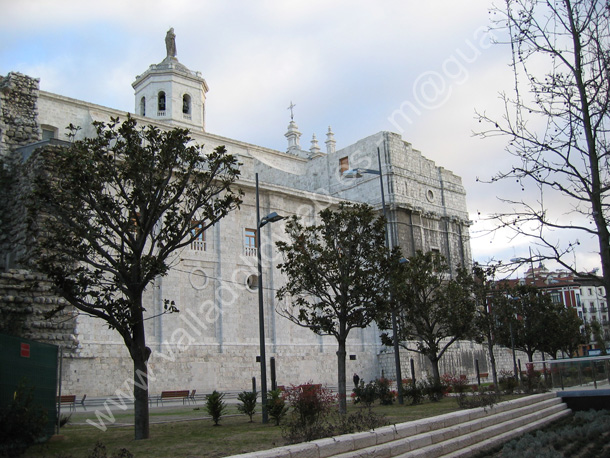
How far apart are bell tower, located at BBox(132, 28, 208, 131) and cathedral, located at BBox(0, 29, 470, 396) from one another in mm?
93

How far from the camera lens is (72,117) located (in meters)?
36.3

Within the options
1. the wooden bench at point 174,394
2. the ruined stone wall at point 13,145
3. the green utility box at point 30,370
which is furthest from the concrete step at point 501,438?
the ruined stone wall at point 13,145

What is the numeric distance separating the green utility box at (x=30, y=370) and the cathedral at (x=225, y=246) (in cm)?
227

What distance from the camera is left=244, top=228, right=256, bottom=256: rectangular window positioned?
32088mm

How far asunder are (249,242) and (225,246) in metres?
1.91

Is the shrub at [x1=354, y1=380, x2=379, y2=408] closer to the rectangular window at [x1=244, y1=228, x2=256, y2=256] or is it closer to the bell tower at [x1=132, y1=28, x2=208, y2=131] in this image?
the rectangular window at [x1=244, y1=228, x2=256, y2=256]

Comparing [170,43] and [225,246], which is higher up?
[170,43]

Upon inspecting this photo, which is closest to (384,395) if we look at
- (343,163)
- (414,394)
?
(414,394)

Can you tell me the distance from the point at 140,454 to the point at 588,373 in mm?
14040

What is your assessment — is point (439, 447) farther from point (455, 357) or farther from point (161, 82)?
point (161, 82)

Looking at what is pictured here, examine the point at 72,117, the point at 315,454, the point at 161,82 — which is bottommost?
the point at 315,454

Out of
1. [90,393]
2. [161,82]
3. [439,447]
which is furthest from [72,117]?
[439,447]

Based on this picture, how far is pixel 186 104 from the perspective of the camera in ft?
147

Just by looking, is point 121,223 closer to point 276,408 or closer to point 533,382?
point 276,408
